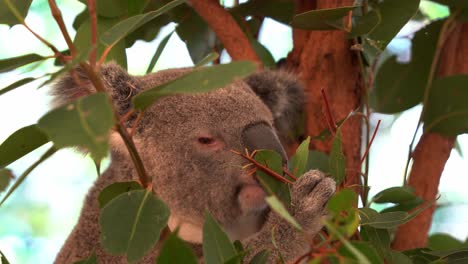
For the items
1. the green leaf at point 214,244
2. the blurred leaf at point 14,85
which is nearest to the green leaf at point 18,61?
the blurred leaf at point 14,85

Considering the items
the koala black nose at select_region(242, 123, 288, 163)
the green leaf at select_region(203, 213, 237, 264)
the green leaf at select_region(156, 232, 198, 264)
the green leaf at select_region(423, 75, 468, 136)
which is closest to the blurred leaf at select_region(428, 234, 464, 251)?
the green leaf at select_region(423, 75, 468, 136)

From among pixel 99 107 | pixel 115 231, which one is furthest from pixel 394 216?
pixel 99 107

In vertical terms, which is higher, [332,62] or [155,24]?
[155,24]

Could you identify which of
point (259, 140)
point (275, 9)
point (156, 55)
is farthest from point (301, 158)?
point (275, 9)

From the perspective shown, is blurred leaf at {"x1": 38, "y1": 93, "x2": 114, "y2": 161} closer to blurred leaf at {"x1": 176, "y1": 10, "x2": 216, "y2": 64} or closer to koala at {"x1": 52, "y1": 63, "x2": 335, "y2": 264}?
koala at {"x1": 52, "y1": 63, "x2": 335, "y2": 264}

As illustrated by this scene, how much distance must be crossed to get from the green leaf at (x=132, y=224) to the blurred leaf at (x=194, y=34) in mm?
1118

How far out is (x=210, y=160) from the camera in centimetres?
167

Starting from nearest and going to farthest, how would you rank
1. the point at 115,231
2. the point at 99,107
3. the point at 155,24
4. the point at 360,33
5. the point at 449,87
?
the point at 99,107
the point at 115,231
the point at 360,33
the point at 449,87
the point at 155,24

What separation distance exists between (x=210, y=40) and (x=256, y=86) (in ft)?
1.02

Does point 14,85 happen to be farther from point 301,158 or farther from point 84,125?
point 301,158

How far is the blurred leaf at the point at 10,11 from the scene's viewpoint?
3.99ft

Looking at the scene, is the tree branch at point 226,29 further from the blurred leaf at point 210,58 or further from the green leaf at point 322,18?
the blurred leaf at point 210,58

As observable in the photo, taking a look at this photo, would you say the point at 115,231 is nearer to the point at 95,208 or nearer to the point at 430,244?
the point at 95,208

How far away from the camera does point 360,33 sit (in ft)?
5.78
